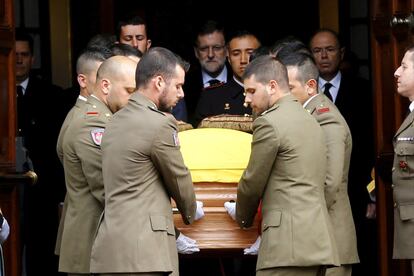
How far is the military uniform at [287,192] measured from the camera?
8.18 m

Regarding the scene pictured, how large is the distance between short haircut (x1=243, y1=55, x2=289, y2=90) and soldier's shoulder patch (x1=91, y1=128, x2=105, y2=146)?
889 mm

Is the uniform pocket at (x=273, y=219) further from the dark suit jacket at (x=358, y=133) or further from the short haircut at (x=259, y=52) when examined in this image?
the dark suit jacket at (x=358, y=133)

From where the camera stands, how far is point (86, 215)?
8727 millimetres

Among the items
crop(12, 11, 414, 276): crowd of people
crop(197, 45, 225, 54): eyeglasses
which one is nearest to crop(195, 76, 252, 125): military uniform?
crop(12, 11, 414, 276): crowd of people

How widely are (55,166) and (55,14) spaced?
2.05 meters

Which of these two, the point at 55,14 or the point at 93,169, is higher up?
the point at 55,14

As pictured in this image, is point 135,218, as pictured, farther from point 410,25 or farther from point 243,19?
point 243,19

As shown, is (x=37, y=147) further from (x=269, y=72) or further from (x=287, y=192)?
(x=287, y=192)

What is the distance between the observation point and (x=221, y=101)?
10461 mm

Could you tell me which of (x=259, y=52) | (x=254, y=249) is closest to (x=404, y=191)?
(x=254, y=249)

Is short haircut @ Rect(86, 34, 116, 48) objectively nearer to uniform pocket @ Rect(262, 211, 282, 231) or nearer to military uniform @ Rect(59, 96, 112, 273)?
military uniform @ Rect(59, 96, 112, 273)

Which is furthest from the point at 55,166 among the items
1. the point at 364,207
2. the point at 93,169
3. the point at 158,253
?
the point at 158,253

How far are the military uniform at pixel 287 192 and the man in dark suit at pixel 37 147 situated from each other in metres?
3.38

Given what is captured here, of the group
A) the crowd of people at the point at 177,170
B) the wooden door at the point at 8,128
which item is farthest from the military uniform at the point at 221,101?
the wooden door at the point at 8,128
